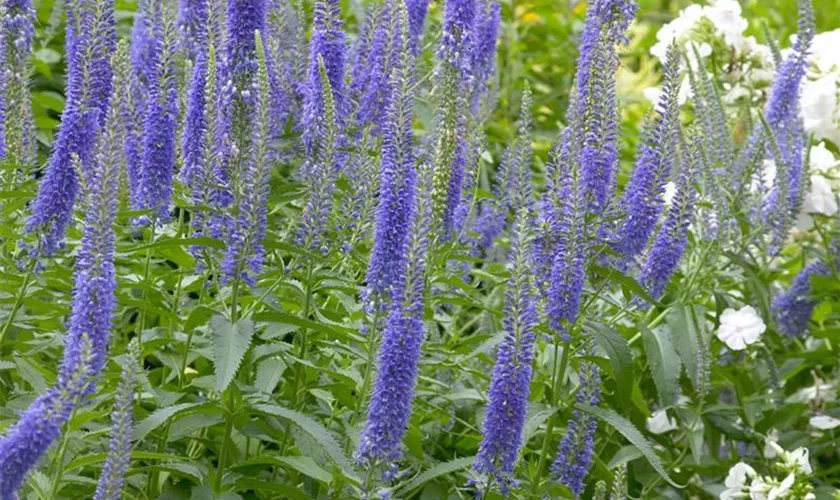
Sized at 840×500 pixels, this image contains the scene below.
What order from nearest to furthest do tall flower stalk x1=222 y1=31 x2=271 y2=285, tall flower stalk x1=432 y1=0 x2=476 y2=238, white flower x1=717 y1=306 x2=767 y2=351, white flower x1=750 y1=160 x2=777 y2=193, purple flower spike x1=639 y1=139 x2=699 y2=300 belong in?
tall flower stalk x1=222 y1=31 x2=271 y2=285
tall flower stalk x1=432 y1=0 x2=476 y2=238
purple flower spike x1=639 y1=139 x2=699 y2=300
white flower x1=750 y1=160 x2=777 y2=193
white flower x1=717 y1=306 x2=767 y2=351

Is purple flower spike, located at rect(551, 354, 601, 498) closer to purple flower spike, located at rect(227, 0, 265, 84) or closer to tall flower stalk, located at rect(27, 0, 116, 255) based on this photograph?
purple flower spike, located at rect(227, 0, 265, 84)

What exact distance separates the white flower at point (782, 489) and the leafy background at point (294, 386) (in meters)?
0.44

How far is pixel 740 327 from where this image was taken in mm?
4992

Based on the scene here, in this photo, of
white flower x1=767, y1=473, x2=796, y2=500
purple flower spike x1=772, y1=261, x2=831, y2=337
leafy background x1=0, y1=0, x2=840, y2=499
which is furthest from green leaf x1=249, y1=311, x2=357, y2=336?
purple flower spike x1=772, y1=261, x2=831, y2=337

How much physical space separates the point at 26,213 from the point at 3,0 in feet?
2.28

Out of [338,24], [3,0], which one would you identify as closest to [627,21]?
→ [338,24]

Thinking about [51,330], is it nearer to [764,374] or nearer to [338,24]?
[338,24]

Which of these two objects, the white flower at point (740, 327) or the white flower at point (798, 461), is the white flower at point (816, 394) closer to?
the white flower at point (740, 327)

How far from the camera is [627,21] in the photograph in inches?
155

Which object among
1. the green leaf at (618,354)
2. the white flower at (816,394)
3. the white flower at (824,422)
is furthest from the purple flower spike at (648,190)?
the white flower at (816,394)

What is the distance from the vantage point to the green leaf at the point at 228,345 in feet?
10.2

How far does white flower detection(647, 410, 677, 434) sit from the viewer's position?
525 centimetres

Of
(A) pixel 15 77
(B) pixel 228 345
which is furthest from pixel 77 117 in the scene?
(B) pixel 228 345

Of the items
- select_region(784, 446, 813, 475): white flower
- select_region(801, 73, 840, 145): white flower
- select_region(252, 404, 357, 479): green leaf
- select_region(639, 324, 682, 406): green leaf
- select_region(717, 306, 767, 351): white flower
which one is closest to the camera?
select_region(252, 404, 357, 479): green leaf
